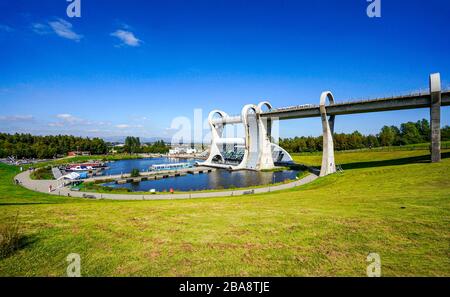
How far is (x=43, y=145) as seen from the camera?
121 metres

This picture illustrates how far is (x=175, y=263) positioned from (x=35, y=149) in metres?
133

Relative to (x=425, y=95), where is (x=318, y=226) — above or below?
below

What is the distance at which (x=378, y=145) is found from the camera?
10562cm

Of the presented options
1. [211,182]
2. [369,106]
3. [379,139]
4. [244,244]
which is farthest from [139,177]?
[379,139]

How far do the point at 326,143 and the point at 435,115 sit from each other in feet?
53.9

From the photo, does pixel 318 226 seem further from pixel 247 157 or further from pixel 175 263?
pixel 247 157

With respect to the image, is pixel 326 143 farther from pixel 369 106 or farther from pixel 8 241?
pixel 8 241

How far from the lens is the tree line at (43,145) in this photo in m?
110

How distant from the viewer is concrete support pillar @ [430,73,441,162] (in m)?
33.8

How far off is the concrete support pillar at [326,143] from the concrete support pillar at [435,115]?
15.3m

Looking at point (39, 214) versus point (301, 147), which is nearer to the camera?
point (39, 214)
